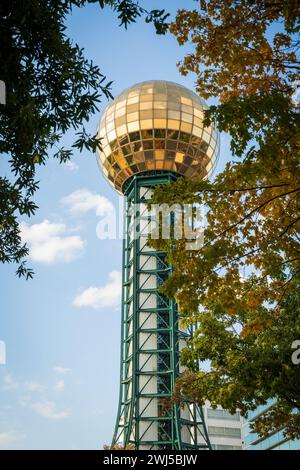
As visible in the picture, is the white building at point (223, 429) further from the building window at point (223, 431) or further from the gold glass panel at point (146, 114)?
the gold glass panel at point (146, 114)

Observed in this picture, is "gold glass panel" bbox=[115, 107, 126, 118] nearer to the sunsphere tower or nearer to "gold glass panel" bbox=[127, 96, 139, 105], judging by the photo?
the sunsphere tower

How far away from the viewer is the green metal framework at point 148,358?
30.9 metres

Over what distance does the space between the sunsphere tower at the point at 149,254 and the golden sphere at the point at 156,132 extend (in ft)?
0.23

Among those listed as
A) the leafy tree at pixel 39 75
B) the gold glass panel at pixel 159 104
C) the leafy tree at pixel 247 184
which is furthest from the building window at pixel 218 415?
the leafy tree at pixel 39 75

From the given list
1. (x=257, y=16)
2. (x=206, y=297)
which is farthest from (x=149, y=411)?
(x=257, y=16)

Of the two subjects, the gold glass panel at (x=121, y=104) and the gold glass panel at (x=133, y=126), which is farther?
the gold glass panel at (x=121, y=104)

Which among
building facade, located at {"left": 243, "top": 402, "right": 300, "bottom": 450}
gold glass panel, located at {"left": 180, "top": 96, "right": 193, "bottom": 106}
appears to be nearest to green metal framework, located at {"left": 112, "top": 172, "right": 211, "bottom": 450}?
gold glass panel, located at {"left": 180, "top": 96, "right": 193, "bottom": 106}

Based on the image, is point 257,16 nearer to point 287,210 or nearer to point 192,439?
point 287,210

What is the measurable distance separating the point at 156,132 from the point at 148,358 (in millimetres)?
15586

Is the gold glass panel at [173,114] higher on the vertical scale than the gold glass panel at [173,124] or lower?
higher

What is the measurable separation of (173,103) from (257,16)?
93.9ft

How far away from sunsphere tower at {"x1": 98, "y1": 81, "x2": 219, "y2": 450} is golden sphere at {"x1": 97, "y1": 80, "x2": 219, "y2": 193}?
7 cm

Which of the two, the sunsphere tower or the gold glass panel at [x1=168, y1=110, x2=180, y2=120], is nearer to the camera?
the sunsphere tower

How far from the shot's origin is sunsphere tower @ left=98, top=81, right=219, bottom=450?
31312mm
